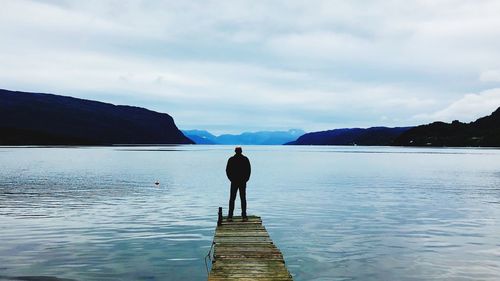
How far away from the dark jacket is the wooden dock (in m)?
2.48

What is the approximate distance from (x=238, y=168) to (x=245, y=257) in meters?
6.86

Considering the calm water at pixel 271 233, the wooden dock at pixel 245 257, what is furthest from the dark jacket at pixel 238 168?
the calm water at pixel 271 233

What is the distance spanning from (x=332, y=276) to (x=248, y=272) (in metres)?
4.69

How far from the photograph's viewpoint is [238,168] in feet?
79.2

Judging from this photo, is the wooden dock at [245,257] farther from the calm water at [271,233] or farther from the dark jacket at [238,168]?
the dark jacket at [238,168]

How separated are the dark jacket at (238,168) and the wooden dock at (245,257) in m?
2.48

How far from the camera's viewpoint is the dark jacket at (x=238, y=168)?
24.1 meters

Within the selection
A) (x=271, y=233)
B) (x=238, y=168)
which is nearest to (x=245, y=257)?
(x=238, y=168)

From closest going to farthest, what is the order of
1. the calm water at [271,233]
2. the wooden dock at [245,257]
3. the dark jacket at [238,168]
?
the wooden dock at [245,257]
the calm water at [271,233]
the dark jacket at [238,168]

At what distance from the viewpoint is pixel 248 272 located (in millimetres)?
15750

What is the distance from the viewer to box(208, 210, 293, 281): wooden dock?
50.4 feet

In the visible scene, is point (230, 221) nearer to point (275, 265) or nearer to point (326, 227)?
point (326, 227)

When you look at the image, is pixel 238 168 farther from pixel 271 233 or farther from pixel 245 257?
pixel 245 257

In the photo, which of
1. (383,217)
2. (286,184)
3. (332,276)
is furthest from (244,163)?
(286,184)
